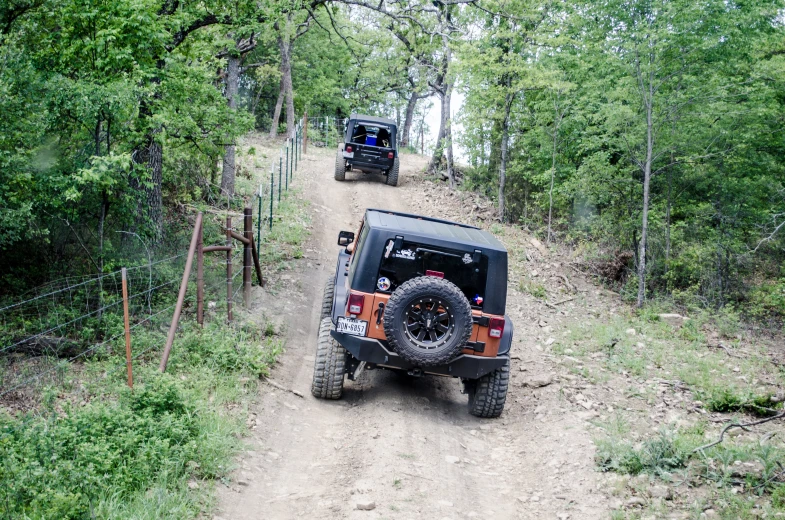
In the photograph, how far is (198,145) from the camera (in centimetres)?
1060

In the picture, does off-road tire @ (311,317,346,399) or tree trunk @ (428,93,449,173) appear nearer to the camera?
off-road tire @ (311,317,346,399)

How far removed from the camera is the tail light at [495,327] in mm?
7004

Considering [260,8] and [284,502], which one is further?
[260,8]

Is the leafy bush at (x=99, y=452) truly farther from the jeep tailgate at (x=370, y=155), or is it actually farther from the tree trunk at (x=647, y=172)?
the jeep tailgate at (x=370, y=155)

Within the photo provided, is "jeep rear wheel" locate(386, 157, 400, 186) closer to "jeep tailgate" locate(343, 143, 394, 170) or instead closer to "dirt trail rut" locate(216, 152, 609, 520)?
"jeep tailgate" locate(343, 143, 394, 170)

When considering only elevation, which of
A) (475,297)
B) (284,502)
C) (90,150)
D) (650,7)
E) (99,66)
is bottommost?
(284,502)

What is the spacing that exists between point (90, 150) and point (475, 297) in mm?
5180

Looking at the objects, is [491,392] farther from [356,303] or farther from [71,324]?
[71,324]

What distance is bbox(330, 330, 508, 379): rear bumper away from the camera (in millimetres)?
6891

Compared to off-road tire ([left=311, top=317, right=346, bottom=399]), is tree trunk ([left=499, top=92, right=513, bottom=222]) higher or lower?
higher

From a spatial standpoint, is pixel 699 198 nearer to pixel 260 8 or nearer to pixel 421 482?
pixel 260 8

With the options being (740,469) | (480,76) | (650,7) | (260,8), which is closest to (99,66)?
(260,8)

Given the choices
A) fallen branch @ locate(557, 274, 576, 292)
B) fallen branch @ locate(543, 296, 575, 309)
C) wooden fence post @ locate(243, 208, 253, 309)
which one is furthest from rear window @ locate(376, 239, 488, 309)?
fallen branch @ locate(557, 274, 576, 292)

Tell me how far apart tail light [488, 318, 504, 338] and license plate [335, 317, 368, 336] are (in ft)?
4.52
